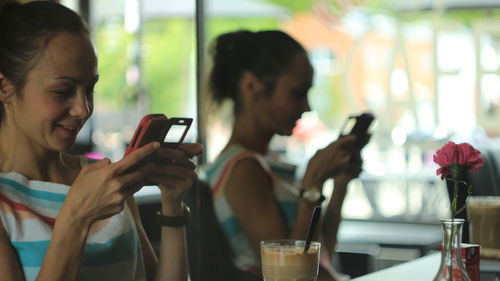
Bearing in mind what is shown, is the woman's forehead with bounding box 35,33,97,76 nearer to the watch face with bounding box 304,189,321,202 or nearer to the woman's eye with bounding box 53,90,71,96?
the woman's eye with bounding box 53,90,71,96

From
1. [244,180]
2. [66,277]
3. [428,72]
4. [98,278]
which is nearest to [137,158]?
[66,277]

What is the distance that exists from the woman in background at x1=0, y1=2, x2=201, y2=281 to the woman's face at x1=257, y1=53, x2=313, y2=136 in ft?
3.11

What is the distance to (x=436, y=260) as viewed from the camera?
2209mm

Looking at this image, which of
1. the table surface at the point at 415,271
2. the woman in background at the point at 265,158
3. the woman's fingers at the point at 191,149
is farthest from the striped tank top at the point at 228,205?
the woman's fingers at the point at 191,149

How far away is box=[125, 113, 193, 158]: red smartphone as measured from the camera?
4.71ft

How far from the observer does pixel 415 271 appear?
1.98 meters

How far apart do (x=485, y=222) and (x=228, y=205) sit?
2.48 ft

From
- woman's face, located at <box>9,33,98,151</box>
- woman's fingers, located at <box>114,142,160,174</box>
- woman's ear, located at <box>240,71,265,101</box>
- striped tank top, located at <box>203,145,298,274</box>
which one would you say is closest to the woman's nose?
woman's face, located at <box>9,33,98,151</box>

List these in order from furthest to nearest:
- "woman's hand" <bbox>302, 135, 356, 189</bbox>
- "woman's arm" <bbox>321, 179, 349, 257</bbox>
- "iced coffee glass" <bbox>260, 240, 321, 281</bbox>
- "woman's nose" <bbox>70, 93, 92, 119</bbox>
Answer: "woman's arm" <bbox>321, 179, 349, 257</bbox> < "woman's hand" <bbox>302, 135, 356, 189</bbox> < "woman's nose" <bbox>70, 93, 92, 119</bbox> < "iced coffee glass" <bbox>260, 240, 321, 281</bbox>

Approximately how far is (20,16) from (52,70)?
136mm

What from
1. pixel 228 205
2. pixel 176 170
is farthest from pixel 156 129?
pixel 228 205

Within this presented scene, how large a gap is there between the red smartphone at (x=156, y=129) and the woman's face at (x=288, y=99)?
1.12 metres

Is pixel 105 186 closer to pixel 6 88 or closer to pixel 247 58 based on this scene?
pixel 6 88

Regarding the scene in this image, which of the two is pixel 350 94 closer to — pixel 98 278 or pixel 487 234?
pixel 487 234
